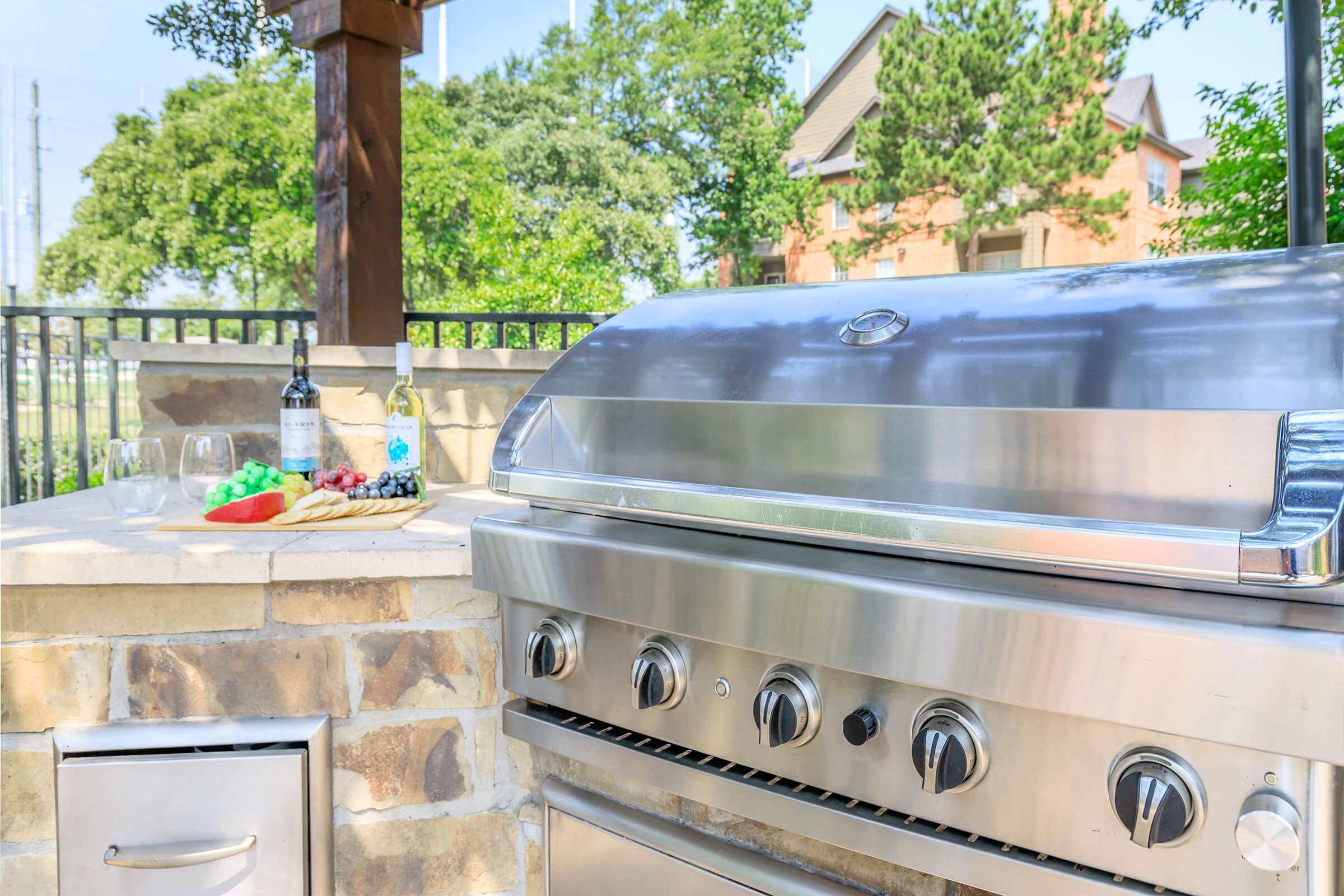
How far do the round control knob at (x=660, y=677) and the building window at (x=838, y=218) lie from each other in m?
15.7

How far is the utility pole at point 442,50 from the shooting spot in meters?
16.2

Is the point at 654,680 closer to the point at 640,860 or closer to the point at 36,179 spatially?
the point at 640,860

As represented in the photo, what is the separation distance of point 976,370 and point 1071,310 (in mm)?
137

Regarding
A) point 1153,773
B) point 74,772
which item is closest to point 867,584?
point 1153,773

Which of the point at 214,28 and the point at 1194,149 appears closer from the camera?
the point at 214,28

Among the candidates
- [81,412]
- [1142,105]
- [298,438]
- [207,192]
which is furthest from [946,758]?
[207,192]

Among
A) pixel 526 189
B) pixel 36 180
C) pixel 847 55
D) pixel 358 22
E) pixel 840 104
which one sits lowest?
pixel 358 22

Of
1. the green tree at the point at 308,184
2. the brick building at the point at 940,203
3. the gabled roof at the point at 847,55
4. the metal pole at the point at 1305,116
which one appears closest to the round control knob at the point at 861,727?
the metal pole at the point at 1305,116

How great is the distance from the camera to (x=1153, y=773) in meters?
0.61

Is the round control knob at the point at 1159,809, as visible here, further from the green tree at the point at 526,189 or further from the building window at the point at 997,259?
the building window at the point at 997,259

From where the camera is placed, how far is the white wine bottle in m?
1.51

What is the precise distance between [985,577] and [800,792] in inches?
12.0

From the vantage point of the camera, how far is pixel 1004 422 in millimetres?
770

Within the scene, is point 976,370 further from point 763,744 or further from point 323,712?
point 323,712
